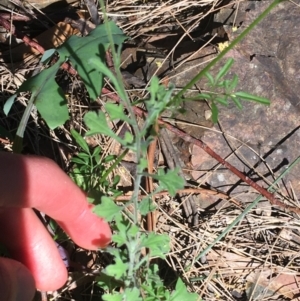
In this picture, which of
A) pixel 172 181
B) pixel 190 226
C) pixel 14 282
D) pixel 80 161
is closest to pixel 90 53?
pixel 80 161

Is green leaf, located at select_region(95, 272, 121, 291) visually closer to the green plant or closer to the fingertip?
the fingertip

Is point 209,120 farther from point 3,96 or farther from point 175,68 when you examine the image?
point 3,96

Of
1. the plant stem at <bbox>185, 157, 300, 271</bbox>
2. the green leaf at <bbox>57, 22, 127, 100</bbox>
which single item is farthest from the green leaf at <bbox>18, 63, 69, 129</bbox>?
the plant stem at <bbox>185, 157, 300, 271</bbox>

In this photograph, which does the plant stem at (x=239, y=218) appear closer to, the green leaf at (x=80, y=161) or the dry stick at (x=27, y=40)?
the green leaf at (x=80, y=161)

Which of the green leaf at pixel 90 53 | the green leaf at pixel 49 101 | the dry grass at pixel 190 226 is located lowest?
the dry grass at pixel 190 226

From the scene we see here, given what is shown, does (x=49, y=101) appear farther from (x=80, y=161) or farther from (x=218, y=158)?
(x=218, y=158)

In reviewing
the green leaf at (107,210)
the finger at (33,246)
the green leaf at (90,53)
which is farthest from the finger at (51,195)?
the green leaf at (107,210)

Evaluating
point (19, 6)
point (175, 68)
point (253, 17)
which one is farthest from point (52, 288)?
point (253, 17)
